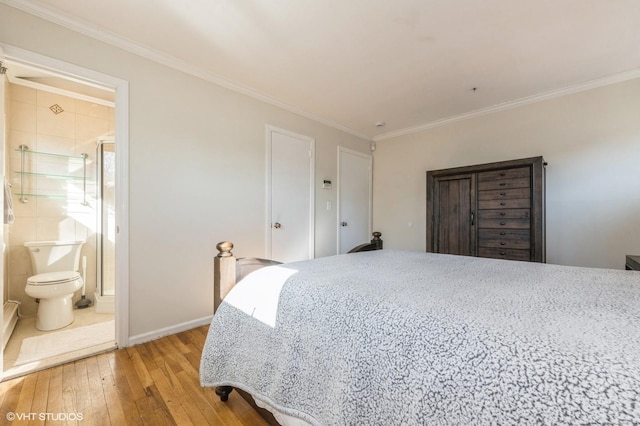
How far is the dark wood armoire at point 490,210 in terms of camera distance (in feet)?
8.72

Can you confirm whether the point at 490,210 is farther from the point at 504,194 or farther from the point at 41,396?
the point at 41,396

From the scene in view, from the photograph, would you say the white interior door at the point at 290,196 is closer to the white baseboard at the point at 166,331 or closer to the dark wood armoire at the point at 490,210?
the white baseboard at the point at 166,331

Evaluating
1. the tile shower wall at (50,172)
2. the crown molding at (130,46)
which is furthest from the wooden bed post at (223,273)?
the tile shower wall at (50,172)

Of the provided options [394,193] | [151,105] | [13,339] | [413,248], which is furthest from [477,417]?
[394,193]

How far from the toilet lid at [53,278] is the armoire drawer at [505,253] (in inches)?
170

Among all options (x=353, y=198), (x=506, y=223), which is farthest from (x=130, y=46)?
(x=506, y=223)

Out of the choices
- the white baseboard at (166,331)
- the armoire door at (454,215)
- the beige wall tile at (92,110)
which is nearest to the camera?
the white baseboard at (166,331)

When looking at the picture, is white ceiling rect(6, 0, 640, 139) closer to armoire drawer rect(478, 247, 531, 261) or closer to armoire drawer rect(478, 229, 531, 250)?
armoire drawer rect(478, 229, 531, 250)

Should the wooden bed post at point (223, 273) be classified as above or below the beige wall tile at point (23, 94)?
below

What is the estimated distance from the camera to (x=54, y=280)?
7.82 ft

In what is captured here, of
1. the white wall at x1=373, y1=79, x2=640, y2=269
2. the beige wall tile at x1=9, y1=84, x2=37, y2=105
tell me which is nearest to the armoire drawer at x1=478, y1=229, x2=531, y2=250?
the white wall at x1=373, y1=79, x2=640, y2=269

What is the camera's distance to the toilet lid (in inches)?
92.4

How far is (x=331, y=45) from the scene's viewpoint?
2.17 m

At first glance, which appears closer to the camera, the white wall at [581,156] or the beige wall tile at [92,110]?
the white wall at [581,156]
